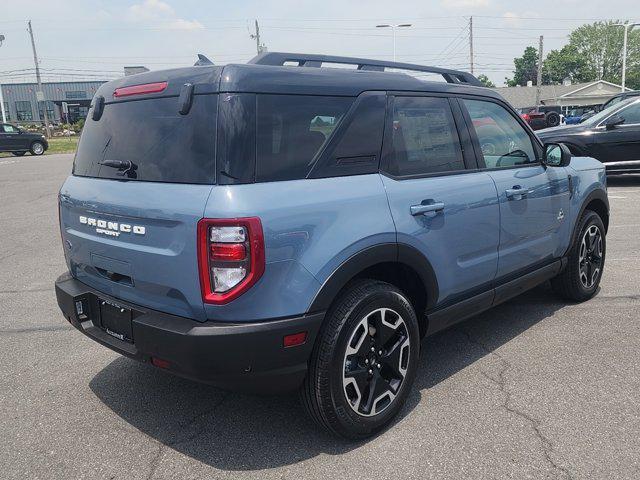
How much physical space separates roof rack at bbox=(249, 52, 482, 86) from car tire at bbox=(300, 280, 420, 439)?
1270 mm

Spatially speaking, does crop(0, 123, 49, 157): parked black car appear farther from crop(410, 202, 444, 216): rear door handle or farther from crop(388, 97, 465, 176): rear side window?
crop(410, 202, 444, 216): rear door handle

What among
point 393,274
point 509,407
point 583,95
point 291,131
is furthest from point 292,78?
point 583,95

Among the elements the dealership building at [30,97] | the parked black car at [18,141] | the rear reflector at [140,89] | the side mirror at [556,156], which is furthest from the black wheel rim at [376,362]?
the dealership building at [30,97]

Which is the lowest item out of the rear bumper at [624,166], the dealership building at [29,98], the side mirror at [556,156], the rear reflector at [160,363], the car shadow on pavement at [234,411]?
the car shadow on pavement at [234,411]

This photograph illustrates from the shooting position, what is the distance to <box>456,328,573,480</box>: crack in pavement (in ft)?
8.86

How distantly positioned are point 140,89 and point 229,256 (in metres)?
1.16

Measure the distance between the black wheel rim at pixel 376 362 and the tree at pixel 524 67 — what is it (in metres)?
137

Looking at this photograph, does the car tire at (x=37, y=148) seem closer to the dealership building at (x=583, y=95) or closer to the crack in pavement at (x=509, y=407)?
the crack in pavement at (x=509, y=407)

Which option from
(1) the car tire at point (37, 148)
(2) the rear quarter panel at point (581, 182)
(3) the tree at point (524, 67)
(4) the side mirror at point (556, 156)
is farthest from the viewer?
(3) the tree at point (524, 67)

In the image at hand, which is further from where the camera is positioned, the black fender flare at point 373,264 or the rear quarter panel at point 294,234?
the black fender flare at point 373,264

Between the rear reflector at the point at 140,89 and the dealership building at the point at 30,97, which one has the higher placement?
the dealership building at the point at 30,97

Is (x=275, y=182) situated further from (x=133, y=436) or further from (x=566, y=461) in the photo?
(x=566, y=461)

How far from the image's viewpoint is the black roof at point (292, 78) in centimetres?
261

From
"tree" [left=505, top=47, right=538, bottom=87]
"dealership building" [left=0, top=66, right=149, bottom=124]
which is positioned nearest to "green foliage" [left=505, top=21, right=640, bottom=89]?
"tree" [left=505, top=47, right=538, bottom=87]
